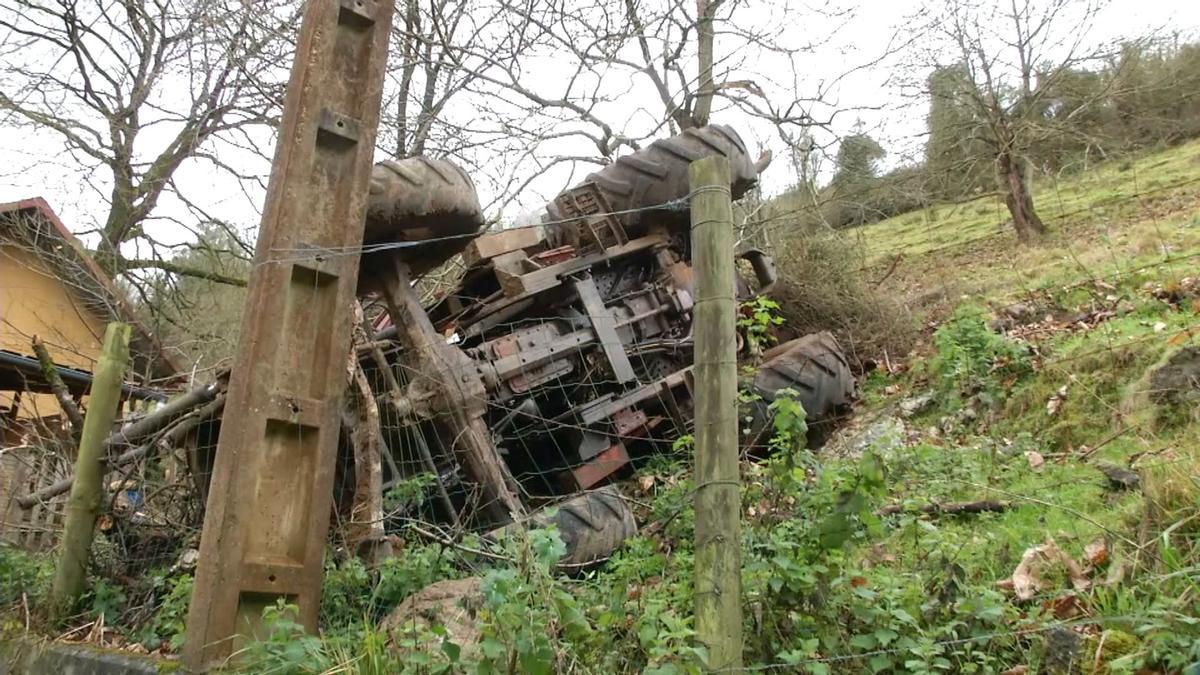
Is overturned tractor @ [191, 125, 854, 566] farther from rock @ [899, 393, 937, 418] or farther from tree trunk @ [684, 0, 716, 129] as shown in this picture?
tree trunk @ [684, 0, 716, 129]

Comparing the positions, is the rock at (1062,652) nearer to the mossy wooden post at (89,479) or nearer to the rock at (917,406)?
the rock at (917,406)

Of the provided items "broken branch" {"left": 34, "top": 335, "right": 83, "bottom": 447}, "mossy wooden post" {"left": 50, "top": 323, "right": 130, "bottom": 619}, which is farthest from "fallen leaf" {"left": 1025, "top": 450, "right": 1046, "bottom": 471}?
"broken branch" {"left": 34, "top": 335, "right": 83, "bottom": 447}

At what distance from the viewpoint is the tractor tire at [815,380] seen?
7332 millimetres

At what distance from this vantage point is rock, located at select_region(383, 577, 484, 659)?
3.45 metres

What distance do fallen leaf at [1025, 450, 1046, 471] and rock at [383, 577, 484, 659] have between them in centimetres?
329

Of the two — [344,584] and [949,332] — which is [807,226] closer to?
[949,332]

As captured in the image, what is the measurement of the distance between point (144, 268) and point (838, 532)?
1255cm

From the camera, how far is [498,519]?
5.61 meters

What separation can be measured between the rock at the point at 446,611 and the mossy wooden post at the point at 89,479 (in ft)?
6.69

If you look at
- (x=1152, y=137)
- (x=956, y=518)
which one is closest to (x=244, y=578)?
(x=956, y=518)

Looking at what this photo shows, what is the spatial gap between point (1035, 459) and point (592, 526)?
261 cm

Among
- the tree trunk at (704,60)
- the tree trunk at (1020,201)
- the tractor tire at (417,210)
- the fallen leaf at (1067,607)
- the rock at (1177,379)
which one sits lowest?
the fallen leaf at (1067,607)

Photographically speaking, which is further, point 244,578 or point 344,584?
point 344,584

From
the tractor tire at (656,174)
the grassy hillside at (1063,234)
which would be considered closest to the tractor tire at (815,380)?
the tractor tire at (656,174)
